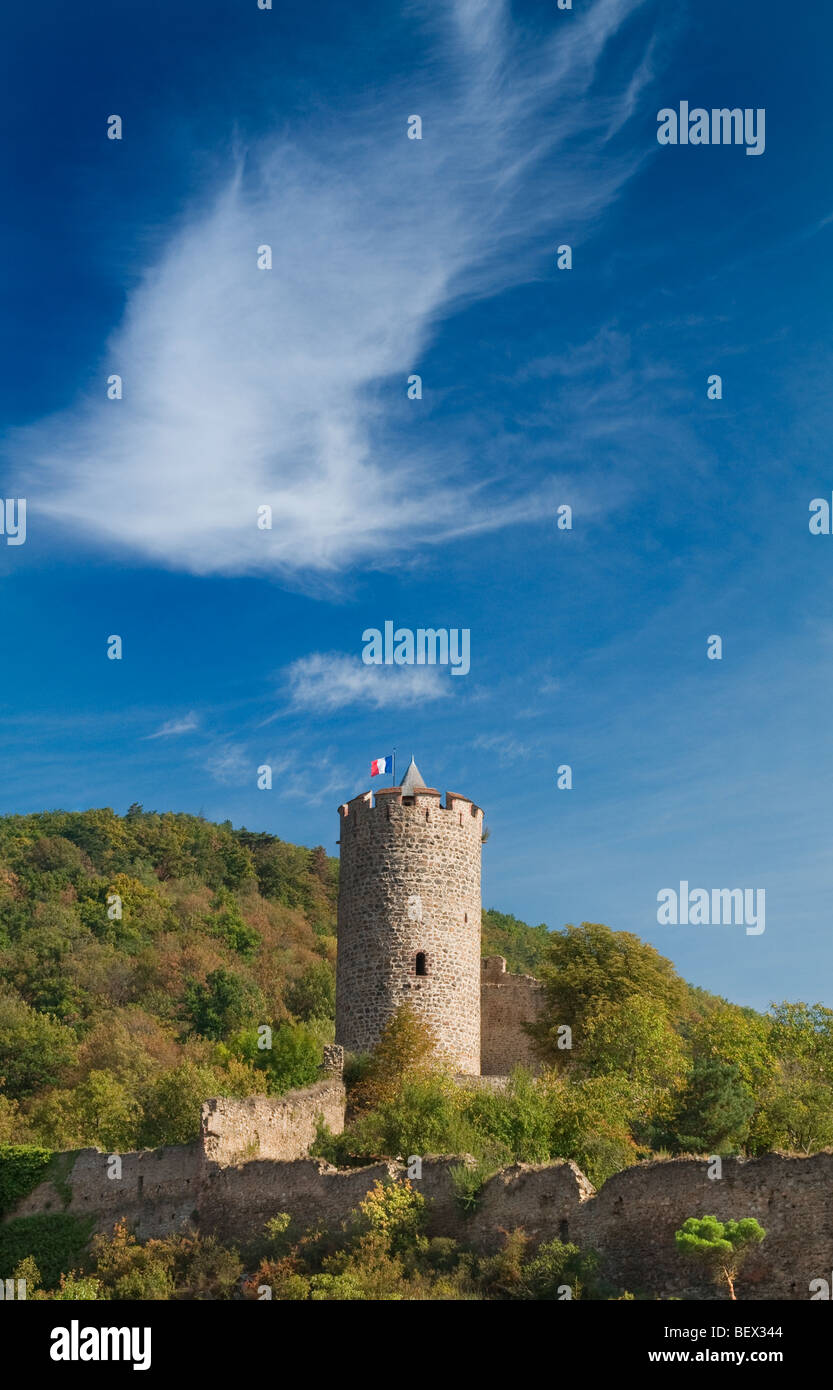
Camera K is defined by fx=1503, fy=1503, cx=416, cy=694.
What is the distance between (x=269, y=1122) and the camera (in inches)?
1127

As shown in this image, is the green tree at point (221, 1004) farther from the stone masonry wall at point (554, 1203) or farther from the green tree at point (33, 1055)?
the stone masonry wall at point (554, 1203)

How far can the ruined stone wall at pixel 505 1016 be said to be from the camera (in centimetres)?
3631

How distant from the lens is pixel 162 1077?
37.0 metres

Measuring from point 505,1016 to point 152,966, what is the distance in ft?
110

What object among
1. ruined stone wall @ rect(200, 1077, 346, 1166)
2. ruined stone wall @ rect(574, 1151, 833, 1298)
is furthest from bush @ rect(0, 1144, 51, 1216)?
ruined stone wall @ rect(574, 1151, 833, 1298)

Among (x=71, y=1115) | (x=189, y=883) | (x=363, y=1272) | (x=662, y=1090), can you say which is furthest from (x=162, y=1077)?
(x=189, y=883)

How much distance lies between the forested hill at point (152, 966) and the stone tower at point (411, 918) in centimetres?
241

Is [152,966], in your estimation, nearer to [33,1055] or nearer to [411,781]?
[33,1055]

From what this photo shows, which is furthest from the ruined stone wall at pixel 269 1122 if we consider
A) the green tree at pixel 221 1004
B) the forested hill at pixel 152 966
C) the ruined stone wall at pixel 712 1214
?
the green tree at pixel 221 1004

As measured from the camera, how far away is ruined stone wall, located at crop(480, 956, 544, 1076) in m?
36.3

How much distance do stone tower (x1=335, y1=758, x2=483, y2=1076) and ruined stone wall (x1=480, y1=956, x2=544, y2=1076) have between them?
5.94 ft

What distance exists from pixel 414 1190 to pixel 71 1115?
19.8 m

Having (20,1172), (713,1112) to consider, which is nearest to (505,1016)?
Answer: (713,1112)

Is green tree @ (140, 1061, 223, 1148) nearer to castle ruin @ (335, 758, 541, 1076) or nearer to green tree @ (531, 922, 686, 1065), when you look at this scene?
castle ruin @ (335, 758, 541, 1076)
